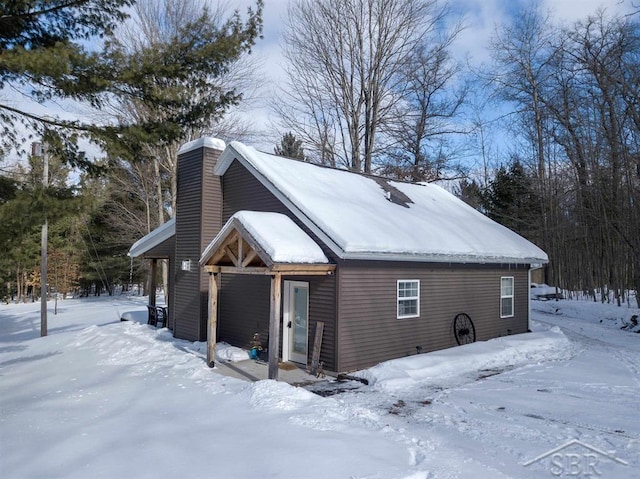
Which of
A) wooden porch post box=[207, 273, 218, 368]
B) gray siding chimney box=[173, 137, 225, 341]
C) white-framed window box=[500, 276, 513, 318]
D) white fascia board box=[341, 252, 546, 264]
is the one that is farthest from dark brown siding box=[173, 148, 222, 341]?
white-framed window box=[500, 276, 513, 318]

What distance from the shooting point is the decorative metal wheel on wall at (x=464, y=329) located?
1193cm

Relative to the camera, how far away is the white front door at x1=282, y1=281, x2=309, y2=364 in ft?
33.3

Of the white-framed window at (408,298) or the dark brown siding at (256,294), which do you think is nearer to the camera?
the dark brown siding at (256,294)

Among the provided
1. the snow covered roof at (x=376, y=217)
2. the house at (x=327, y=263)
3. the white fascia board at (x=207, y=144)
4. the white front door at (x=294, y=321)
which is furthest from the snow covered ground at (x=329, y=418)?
the white fascia board at (x=207, y=144)

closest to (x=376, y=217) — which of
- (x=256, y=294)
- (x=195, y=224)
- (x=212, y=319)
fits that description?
(x=256, y=294)

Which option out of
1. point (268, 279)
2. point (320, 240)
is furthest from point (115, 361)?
point (320, 240)

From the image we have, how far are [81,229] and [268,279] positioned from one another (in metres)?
27.3

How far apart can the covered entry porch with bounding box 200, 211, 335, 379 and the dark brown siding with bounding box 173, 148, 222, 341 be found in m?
2.47

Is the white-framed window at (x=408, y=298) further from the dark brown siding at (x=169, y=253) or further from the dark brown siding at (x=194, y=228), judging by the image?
the dark brown siding at (x=169, y=253)

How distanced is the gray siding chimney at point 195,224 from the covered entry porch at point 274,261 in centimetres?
248

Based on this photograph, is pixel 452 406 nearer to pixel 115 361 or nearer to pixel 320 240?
pixel 320 240

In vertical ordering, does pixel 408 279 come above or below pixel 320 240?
below

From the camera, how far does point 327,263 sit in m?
9.23

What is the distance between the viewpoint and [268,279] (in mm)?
11008
